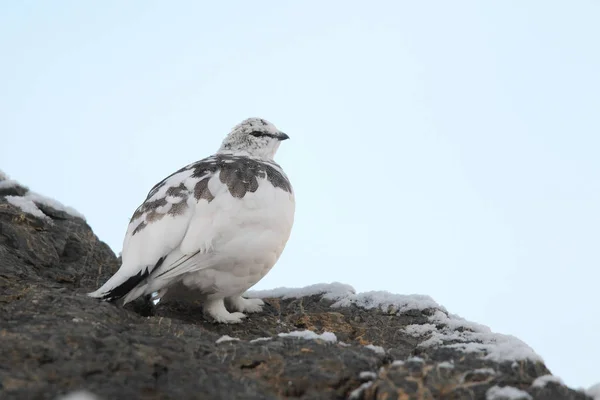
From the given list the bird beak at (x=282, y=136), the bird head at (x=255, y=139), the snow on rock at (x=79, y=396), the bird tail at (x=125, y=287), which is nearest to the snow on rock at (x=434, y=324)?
Answer: the bird head at (x=255, y=139)

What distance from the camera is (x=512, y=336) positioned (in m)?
4.23

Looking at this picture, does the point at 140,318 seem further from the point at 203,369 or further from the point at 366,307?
the point at 366,307

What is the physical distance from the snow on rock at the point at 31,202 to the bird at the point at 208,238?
170cm

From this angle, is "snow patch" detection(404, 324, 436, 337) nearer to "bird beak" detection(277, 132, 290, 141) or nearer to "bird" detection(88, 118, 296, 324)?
"bird" detection(88, 118, 296, 324)

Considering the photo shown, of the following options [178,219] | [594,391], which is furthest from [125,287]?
[594,391]

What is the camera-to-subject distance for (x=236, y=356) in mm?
3221

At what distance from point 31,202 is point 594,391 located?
17.1ft

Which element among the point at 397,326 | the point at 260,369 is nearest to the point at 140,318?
the point at 260,369

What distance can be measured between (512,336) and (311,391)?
186 centimetres

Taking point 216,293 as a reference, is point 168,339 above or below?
below

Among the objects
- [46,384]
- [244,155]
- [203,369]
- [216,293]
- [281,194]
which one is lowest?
[46,384]

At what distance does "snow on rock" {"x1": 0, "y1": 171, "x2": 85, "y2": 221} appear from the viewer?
6219 mm

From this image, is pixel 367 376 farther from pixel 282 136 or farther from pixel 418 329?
pixel 282 136

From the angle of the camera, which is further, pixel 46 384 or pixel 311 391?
pixel 311 391
